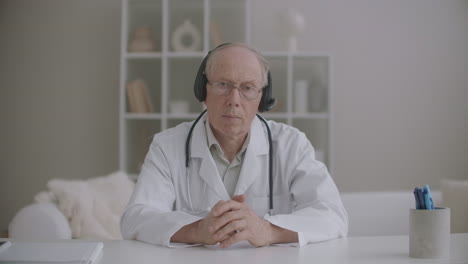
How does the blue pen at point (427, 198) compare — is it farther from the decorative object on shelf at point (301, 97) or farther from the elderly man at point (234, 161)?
the decorative object on shelf at point (301, 97)

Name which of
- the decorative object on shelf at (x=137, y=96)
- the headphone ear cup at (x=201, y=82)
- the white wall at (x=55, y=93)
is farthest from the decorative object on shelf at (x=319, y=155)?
the headphone ear cup at (x=201, y=82)

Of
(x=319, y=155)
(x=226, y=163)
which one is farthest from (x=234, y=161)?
(x=319, y=155)

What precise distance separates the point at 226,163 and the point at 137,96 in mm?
1952

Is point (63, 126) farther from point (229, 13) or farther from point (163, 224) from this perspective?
point (163, 224)

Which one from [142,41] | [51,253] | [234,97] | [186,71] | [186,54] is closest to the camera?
[51,253]

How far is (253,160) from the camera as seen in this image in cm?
174

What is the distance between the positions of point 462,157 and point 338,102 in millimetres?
1017

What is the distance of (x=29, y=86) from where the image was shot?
13.3 ft

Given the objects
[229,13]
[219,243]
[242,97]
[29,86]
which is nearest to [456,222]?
[242,97]

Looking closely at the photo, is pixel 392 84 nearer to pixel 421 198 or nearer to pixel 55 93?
pixel 55 93

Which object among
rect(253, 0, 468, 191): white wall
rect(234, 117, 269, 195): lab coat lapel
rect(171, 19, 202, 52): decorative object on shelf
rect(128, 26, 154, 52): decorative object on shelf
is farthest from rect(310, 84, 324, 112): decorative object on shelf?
rect(234, 117, 269, 195): lab coat lapel

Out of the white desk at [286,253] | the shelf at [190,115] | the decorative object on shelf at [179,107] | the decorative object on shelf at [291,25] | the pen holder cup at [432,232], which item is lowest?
the white desk at [286,253]

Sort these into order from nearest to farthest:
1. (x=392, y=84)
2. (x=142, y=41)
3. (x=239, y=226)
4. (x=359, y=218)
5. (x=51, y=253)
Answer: (x=51, y=253), (x=239, y=226), (x=359, y=218), (x=142, y=41), (x=392, y=84)

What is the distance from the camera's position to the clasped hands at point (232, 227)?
1.22 metres
